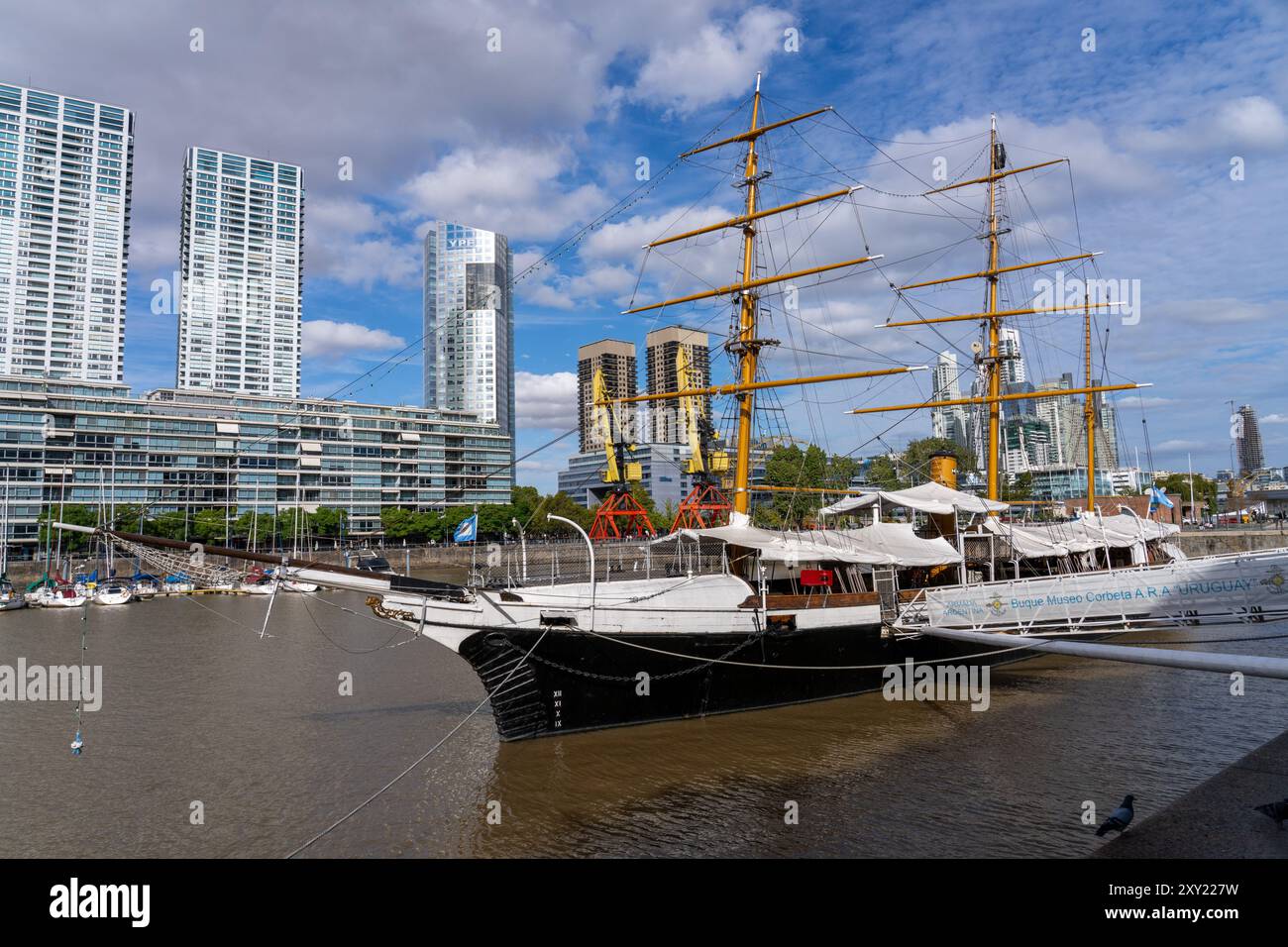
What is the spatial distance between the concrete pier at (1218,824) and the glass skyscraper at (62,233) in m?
166

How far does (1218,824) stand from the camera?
10047 mm

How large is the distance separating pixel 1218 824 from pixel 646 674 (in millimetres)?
10345

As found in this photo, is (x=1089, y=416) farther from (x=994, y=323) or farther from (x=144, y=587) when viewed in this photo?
A: (x=144, y=587)

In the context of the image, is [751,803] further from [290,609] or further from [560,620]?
[290,609]

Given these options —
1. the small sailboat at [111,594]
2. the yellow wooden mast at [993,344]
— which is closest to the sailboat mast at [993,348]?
the yellow wooden mast at [993,344]

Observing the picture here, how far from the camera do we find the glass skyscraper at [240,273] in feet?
502

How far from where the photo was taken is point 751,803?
13.1m

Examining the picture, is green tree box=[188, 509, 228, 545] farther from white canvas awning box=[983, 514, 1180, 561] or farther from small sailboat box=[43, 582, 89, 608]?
white canvas awning box=[983, 514, 1180, 561]

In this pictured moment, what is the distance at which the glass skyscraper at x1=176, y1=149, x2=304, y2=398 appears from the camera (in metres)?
153

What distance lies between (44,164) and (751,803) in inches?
6792

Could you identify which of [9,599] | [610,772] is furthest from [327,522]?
[610,772]

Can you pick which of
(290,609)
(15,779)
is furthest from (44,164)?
(15,779)

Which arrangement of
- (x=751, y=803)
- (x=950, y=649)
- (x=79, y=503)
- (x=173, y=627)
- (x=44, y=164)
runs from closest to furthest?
1. (x=751, y=803)
2. (x=950, y=649)
3. (x=173, y=627)
4. (x=79, y=503)
5. (x=44, y=164)

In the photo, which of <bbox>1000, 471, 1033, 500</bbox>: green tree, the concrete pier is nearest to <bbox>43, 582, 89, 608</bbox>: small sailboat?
the concrete pier
